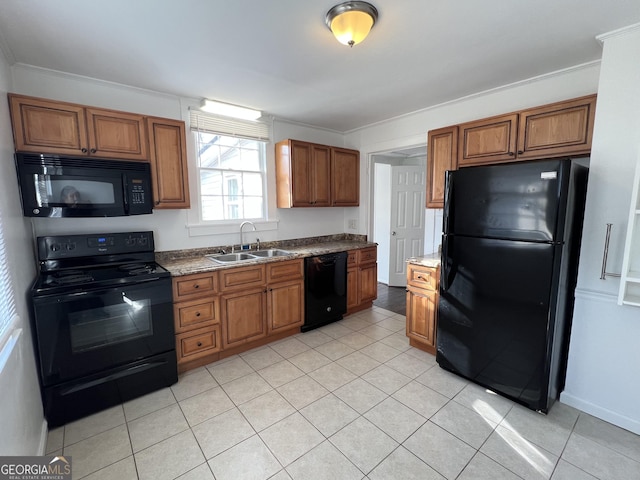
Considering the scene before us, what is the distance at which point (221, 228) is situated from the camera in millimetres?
3293

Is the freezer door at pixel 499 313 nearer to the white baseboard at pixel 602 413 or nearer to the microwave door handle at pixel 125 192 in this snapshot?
the white baseboard at pixel 602 413

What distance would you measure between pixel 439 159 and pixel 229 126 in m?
2.26

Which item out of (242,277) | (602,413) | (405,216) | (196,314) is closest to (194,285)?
(196,314)

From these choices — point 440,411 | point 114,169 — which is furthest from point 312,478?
point 114,169

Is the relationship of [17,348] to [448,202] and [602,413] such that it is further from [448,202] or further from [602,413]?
[602,413]

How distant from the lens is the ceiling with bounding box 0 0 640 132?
1.61 metres

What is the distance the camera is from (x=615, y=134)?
6.17 feet

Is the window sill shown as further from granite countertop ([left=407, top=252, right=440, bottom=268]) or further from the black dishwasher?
granite countertop ([left=407, top=252, right=440, bottom=268])

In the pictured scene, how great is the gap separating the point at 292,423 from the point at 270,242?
2.15 metres

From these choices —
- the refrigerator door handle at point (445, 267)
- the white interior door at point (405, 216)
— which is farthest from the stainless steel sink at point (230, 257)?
the white interior door at point (405, 216)

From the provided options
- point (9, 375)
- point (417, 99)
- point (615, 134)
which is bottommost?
point (9, 375)

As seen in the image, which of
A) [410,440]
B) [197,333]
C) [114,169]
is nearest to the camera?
[410,440]

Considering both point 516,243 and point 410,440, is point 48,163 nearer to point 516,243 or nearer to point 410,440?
point 410,440

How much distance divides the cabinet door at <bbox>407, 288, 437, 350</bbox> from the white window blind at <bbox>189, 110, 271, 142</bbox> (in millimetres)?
2462
